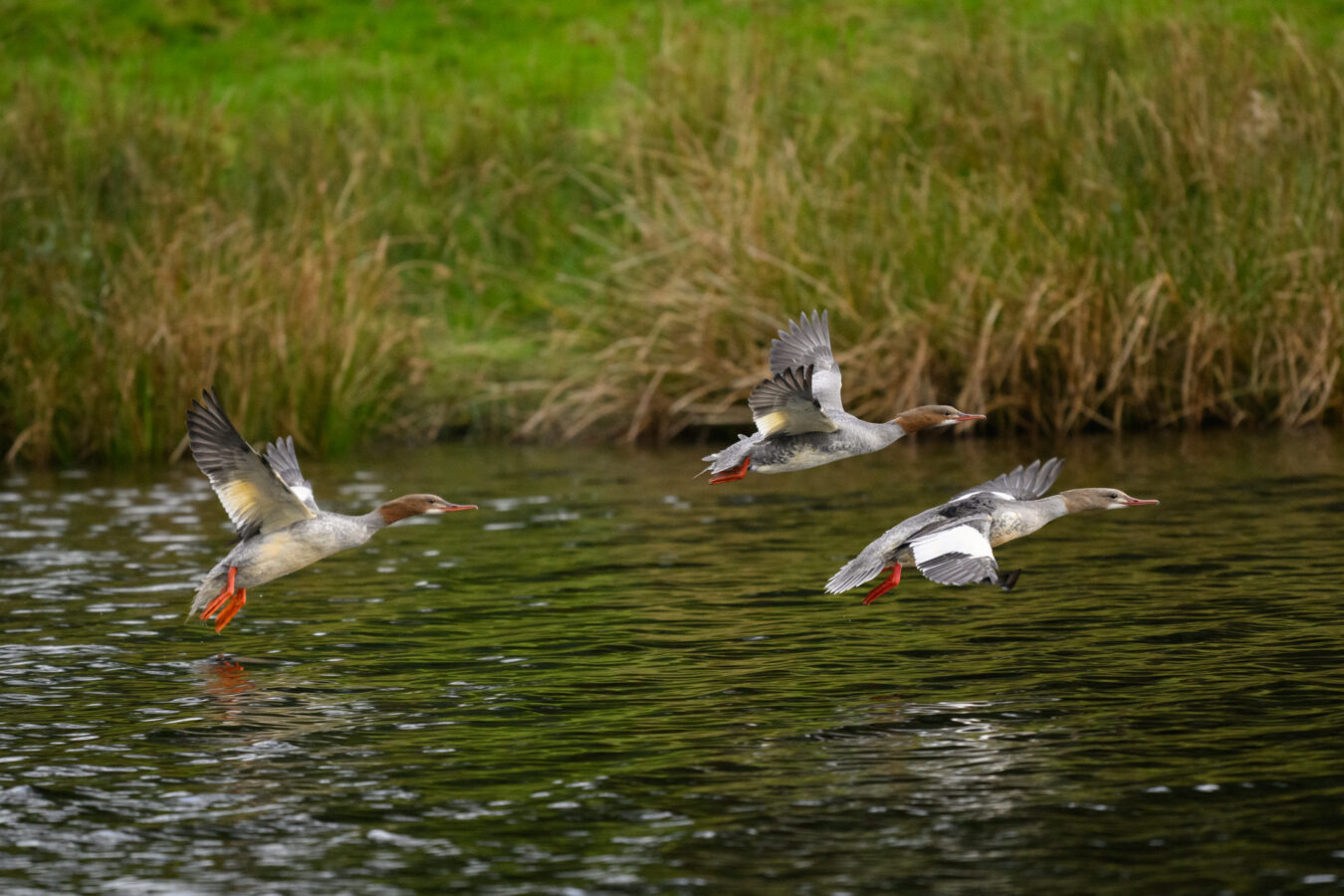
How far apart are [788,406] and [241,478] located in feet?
8.78

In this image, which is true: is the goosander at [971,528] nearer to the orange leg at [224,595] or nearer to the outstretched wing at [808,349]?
the outstretched wing at [808,349]

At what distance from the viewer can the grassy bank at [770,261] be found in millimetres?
17031

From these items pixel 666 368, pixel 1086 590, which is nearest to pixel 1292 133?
pixel 666 368

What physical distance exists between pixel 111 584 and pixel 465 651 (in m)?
3.50

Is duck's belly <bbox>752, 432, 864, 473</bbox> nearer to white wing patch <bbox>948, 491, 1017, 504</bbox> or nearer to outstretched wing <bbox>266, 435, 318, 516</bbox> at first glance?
white wing patch <bbox>948, 491, 1017, 504</bbox>

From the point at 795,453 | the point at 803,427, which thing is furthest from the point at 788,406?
the point at 795,453

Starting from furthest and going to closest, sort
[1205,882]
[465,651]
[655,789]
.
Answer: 1. [465,651]
2. [655,789]
3. [1205,882]

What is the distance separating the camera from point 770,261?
17250 mm

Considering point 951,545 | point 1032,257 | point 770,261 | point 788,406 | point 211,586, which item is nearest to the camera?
point 951,545

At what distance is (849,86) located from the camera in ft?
71.7

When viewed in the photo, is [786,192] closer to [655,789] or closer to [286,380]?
[286,380]

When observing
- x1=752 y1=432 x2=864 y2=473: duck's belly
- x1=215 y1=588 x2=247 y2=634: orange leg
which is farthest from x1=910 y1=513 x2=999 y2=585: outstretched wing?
x1=215 y1=588 x2=247 y2=634: orange leg

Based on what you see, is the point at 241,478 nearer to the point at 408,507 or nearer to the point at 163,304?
the point at 408,507

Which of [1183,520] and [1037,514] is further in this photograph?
[1183,520]
